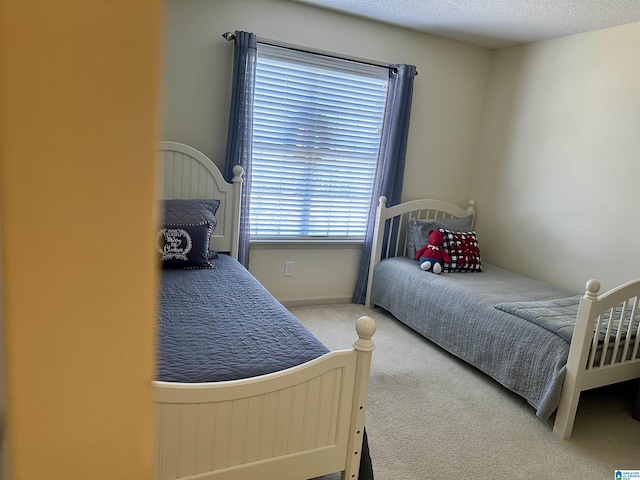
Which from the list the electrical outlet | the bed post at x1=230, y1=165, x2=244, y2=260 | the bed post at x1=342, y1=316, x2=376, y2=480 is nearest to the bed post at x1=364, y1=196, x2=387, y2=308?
the electrical outlet

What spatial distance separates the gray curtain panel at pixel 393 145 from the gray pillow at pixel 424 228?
0.18 meters

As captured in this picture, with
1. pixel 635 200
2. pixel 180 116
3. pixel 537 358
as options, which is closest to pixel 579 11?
pixel 635 200

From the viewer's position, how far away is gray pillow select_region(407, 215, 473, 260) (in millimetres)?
3666

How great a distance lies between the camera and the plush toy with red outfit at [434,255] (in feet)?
11.2

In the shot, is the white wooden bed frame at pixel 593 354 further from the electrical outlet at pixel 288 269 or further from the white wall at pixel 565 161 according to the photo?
the electrical outlet at pixel 288 269

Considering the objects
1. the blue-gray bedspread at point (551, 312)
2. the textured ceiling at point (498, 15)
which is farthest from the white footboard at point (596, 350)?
the textured ceiling at point (498, 15)

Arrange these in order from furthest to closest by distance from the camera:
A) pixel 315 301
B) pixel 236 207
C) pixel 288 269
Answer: pixel 315 301
pixel 288 269
pixel 236 207

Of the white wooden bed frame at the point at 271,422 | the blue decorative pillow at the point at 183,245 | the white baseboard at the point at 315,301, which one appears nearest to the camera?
the white wooden bed frame at the point at 271,422

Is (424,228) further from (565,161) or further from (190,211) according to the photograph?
(190,211)

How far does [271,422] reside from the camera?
4.67ft

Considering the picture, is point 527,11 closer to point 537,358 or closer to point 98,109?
point 537,358

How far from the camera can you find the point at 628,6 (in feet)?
8.86

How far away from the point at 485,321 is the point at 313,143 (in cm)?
180

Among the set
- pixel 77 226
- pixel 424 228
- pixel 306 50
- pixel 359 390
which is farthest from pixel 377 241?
pixel 77 226
